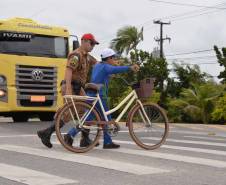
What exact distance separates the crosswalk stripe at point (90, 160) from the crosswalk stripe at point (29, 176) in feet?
2.73

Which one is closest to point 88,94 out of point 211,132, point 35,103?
point 211,132

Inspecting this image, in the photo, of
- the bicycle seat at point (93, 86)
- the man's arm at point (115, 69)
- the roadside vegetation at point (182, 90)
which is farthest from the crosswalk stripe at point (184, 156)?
the roadside vegetation at point (182, 90)

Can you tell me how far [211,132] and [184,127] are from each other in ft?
4.67

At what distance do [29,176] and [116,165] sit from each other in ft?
3.87

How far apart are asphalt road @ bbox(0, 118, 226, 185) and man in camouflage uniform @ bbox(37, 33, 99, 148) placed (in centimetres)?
23

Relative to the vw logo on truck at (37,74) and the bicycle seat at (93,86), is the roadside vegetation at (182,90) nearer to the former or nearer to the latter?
the vw logo on truck at (37,74)

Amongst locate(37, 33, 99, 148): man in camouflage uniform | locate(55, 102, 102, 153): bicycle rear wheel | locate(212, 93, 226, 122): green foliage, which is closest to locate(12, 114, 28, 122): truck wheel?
locate(37, 33, 99, 148): man in camouflage uniform

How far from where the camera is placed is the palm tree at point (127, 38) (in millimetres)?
45906

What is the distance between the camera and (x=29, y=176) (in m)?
6.00

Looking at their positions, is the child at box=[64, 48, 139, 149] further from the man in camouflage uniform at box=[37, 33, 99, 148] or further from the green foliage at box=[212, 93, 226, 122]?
the green foliage at box=[212, 93, 226, 122]

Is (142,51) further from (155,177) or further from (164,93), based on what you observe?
(155,177)

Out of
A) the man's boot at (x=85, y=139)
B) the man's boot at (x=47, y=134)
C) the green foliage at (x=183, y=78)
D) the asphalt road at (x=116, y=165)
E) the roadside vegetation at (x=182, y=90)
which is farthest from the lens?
the green foliage at (x=183, y=78)

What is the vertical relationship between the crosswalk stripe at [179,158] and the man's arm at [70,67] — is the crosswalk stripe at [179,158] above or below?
below

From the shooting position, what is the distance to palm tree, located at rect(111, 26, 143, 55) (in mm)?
45906
